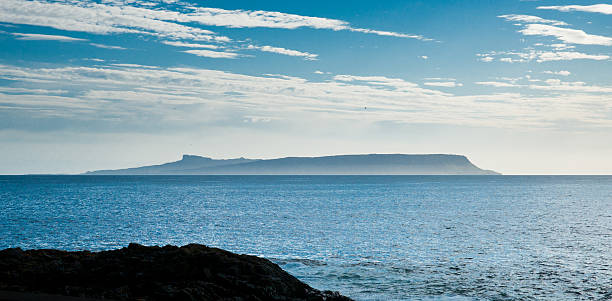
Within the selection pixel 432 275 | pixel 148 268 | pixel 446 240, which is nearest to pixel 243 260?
pixel 148 268

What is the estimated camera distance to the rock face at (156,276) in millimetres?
19016

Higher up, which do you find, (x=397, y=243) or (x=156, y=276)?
(x=156, y=276)

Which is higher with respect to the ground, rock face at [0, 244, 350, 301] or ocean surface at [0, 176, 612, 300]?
rock face at [0, 244, 350, 301]

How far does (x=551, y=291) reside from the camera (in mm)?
26438

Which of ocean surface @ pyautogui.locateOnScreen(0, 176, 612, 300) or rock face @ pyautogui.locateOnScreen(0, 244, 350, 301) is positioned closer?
rock face @ pyautogui.locateOnScreen(0, 244, 350, 301)

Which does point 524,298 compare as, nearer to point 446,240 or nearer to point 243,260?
point 243,260

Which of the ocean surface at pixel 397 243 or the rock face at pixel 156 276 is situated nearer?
the rock face at pixel 156 276

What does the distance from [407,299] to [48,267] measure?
50.6 ft

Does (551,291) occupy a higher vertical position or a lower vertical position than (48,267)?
lower

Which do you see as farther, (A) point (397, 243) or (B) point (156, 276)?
(A) point (397, 243)

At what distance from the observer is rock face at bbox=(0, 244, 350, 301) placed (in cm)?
1902

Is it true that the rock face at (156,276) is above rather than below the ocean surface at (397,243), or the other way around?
above

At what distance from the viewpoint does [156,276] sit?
20281mm

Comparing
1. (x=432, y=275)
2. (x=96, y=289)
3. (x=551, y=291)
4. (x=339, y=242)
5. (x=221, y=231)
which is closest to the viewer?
(x=96, y=289)
